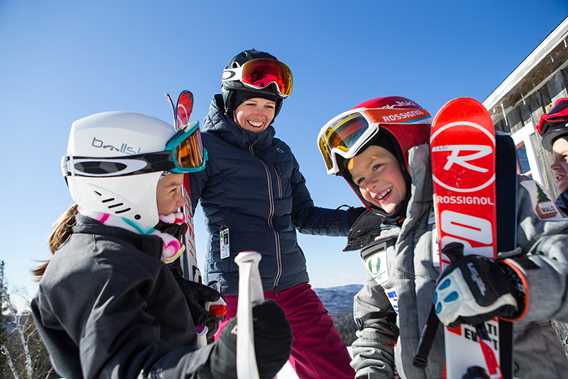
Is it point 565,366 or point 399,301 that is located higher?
point 399,301

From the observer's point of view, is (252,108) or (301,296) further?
(252,108)

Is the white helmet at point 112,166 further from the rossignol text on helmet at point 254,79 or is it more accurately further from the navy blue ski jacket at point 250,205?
the rossignol text on helmet at point 254,79

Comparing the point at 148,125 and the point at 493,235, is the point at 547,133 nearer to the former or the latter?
the point at 493,235

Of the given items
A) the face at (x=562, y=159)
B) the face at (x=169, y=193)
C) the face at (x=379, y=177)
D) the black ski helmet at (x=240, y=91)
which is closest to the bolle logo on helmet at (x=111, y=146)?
the face at (x=169, y=193)

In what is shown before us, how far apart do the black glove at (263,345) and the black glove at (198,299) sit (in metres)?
0.99

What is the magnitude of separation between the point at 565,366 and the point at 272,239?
201 centimetres

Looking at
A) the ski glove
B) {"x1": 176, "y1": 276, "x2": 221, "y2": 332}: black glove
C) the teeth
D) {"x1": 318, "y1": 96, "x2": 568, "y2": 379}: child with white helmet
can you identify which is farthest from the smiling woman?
the ski glove

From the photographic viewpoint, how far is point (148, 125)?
1.83 metres

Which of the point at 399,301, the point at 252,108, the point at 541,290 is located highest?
the point at 252,108

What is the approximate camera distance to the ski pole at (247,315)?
99 cm

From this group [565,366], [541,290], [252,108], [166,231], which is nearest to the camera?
[541,290]

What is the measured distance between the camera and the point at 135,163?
1.76 meters

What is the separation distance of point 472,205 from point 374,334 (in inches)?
33.8

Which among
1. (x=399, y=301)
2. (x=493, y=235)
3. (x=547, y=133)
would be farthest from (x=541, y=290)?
(x=547, y=133)
